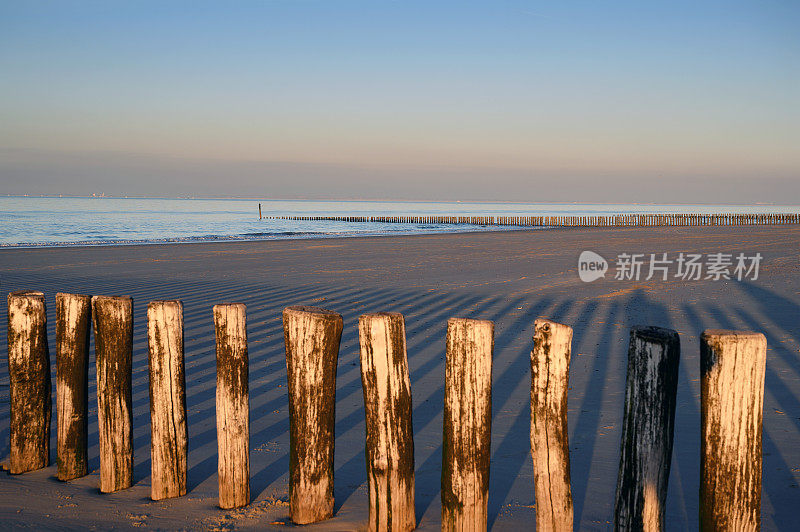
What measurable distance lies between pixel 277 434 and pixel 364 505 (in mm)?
1162

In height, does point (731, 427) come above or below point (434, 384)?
above

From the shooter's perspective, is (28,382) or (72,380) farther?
(28,382)

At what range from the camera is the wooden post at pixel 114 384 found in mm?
2910

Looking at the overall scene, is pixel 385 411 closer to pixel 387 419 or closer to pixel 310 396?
pixel 387 419

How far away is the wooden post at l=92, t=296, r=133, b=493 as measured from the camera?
2910 millimetres

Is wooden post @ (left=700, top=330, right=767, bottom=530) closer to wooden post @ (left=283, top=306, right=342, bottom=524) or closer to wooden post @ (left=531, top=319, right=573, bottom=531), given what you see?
wooden post @ (left=531, top=319, right=573, bottom=531)

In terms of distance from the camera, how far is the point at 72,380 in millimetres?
3068

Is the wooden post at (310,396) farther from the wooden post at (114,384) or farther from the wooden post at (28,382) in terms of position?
the wooden post at (28,382)

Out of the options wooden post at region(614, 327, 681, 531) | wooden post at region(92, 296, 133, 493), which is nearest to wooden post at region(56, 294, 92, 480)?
wooden post at region(92, 296, 133, 493)

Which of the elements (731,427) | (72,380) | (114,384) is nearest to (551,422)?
(731,427)

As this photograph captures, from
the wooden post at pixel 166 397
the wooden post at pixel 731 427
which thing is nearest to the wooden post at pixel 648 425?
the wooden post at pixel 731 427

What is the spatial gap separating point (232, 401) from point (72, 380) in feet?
3.03

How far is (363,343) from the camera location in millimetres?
2533

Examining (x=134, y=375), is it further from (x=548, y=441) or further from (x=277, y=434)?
(x=548, y=441)
